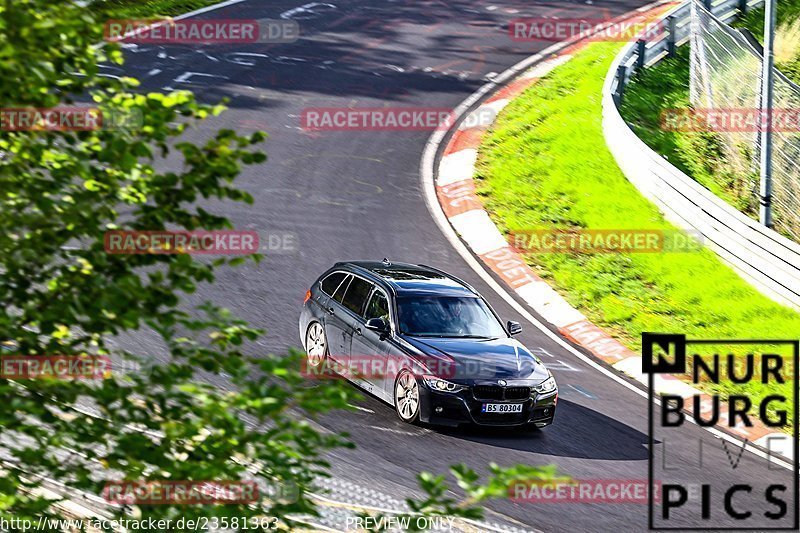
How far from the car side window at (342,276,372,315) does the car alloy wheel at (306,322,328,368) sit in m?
0.52

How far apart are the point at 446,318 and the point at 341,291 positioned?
5.38ft

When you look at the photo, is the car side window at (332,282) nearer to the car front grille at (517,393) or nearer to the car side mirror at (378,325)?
the car side mirror at (378,325)

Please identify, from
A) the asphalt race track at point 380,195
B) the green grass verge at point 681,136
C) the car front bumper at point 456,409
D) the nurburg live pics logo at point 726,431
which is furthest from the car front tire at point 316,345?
the green grass verge at point 681,136

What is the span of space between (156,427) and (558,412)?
938cm

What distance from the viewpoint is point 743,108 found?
2094 centimetres

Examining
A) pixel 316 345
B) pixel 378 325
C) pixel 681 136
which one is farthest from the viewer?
pixel 681 136

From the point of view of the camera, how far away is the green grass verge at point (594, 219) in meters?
17.7

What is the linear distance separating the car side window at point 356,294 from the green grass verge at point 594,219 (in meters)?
4.64

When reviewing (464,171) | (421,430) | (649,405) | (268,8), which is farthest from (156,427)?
(268,8)

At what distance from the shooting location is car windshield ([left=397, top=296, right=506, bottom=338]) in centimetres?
1402

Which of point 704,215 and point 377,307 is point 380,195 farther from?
point 377,307

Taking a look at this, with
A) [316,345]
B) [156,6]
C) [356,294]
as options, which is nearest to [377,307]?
[356,294]

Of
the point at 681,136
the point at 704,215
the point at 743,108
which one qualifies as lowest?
the point at 704,215

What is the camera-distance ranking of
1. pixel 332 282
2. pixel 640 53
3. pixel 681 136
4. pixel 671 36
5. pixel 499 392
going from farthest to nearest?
pixel 671 36 < pixel 640 53 < pixel 681 136 < pixel 332 282 < pixel 499 392
